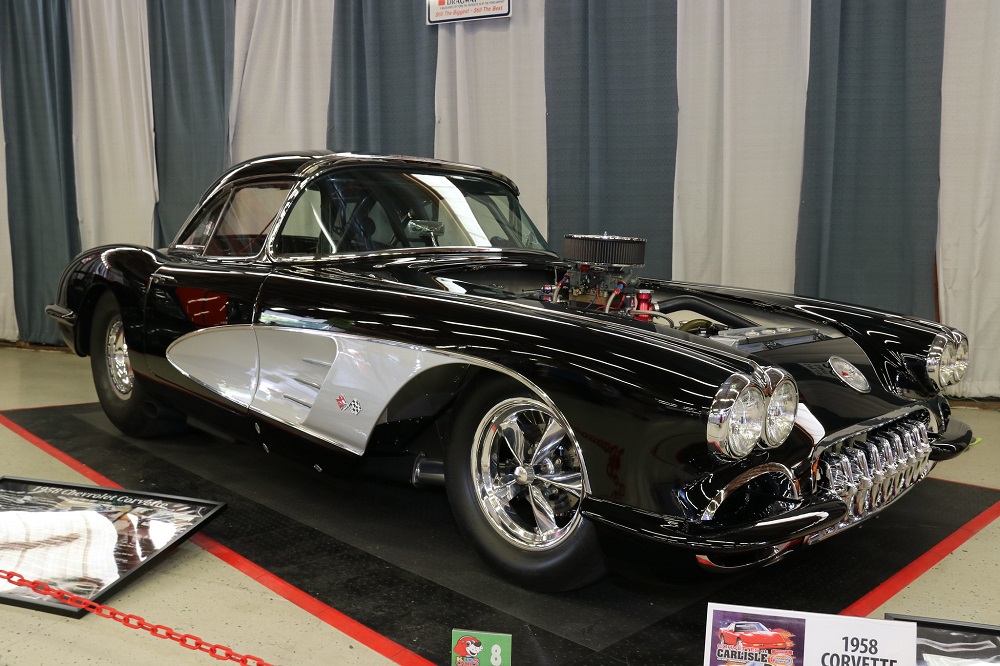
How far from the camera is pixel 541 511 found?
2.29 m

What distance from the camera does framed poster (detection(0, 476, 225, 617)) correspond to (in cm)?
229

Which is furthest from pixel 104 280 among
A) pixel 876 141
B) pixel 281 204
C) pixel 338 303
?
pixel 876 141

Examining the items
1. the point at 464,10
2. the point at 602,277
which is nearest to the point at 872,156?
the point at 602,277

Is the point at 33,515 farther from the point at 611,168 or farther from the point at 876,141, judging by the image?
the point at 876,141

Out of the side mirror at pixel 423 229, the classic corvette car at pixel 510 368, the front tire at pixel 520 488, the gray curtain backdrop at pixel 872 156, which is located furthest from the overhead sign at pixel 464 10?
the front tire at pixel 520 488

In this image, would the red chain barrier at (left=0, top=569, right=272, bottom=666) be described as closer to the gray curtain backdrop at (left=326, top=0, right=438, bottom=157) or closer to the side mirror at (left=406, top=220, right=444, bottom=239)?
the side mirror at (left=406, top=220, right=444, bottom=239)

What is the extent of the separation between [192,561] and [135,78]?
5.16 metres

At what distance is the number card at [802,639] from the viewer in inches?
63.0

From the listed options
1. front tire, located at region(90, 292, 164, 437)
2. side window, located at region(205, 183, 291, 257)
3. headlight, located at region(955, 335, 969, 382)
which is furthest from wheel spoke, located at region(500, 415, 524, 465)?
front tire, located at region(90, 292, 164, 437)

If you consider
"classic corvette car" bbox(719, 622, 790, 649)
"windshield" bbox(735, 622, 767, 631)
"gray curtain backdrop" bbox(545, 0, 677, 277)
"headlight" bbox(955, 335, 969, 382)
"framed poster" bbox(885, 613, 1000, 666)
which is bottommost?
"framed poster" bbox(885, 613, 1000, 666)

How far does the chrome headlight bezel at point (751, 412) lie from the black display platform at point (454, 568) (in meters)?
0.31

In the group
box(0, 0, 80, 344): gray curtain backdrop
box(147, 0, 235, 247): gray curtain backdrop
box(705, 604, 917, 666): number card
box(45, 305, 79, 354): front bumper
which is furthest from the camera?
box(0, 0, 80, 344): gray curtain backdrop

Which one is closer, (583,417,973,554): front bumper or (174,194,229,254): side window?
(583,417,973,554): front bumper

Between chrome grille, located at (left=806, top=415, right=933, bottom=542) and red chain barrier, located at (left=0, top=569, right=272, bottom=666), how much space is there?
1.34m
